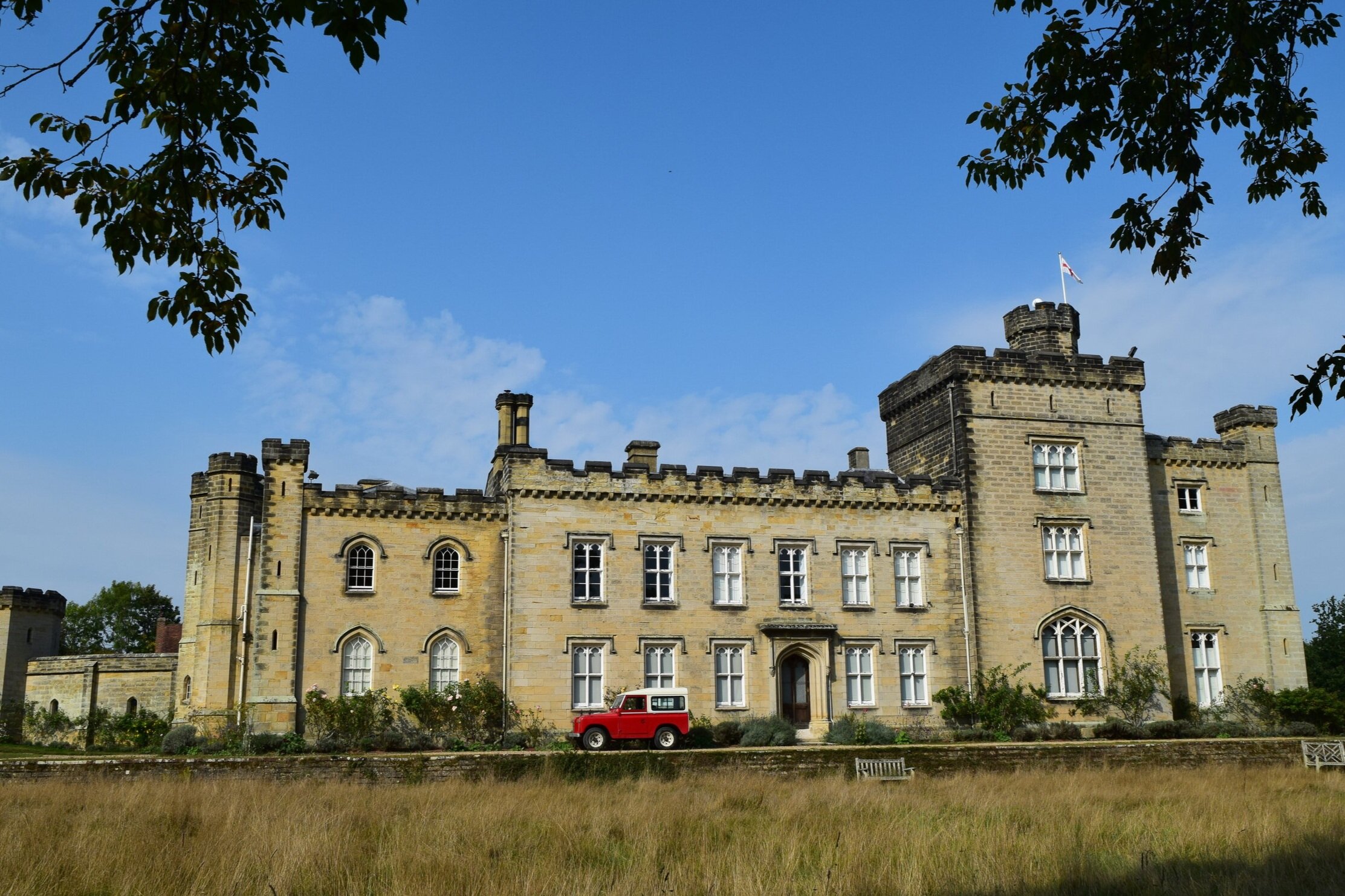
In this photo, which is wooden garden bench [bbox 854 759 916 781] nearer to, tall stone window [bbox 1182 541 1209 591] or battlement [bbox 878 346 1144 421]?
battlement [bbox 878 346 1144 421]

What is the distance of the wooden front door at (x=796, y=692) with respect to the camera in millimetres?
31375

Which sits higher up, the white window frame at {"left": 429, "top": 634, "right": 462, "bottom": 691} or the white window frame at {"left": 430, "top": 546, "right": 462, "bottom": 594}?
the white window frame at {"left": 430, "top": 546, "right": 462, "bottom": 594}

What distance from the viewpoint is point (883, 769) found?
2194 centimetres

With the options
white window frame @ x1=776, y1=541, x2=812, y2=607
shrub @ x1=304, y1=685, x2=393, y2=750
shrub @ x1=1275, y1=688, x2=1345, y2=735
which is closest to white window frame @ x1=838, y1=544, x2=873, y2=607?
white window frame @ x1=776, y1=541, x2=812, y2=607

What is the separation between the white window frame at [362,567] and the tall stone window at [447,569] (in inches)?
62.4

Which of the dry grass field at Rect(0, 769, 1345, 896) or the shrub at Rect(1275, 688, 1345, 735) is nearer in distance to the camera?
the dry grass field at Rect(0, 769, 1345, 896)

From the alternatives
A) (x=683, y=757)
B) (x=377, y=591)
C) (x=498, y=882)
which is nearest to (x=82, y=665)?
(x=377, y=591)

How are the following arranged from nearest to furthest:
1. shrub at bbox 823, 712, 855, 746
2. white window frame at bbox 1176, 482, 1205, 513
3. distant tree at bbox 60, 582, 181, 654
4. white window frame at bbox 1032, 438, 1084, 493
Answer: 1. shrub at bbox 823, 712, 855, 746
2. white window frame at bbox 1032, 438, 1084, 493
3. white window frame at bbox 1176, 482, 1205, 513
4. distant tree at bbox 60, 582, 181, 654

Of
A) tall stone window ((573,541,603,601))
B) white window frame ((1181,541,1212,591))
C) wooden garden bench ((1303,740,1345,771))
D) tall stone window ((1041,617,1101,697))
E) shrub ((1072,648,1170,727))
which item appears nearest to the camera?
wooden garden bench ((1303,740,1345,771))

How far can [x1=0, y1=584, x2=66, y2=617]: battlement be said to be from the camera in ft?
155

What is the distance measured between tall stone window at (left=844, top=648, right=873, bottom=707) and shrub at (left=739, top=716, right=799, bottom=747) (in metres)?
2.43

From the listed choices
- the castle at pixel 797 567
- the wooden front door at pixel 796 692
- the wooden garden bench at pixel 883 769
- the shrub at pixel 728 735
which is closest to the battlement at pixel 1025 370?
the castle at pixel 797 567

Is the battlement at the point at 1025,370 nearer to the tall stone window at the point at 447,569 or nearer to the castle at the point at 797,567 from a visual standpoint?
the castle at the point at 797,567

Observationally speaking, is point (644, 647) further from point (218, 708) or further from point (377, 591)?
point (218, 708)
